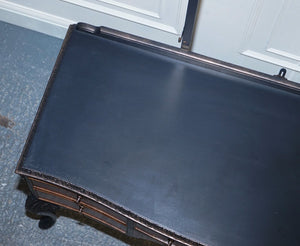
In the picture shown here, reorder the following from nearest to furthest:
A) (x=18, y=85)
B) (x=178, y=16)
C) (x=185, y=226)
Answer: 1. (x=185, y=226)
2. (x=178, y=16)
3. (x=18, y=85)

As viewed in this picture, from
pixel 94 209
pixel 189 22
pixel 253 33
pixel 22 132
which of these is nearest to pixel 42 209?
pixel 94 209

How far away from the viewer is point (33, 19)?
1575mm

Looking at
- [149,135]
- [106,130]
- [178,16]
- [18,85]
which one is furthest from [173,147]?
[18,85]

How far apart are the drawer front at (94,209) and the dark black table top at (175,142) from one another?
0.07 meters

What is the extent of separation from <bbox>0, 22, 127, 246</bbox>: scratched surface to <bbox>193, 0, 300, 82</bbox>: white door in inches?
23.7

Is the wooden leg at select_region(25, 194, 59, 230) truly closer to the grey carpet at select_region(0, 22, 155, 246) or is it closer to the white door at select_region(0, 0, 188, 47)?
the grey carpet at select_region(0, 22, 155, 246)

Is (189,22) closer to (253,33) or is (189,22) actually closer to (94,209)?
(253,33)

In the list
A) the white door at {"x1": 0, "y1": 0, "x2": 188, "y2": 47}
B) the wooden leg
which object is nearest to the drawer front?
the wooden leg

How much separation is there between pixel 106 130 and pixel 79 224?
486 millimetres

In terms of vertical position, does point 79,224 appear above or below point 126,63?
below

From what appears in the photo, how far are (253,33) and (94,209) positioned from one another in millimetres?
680

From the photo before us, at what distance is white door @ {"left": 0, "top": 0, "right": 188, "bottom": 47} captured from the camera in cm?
132

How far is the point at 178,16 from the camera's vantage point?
1307 millimetres

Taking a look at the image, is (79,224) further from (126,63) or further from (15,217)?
(126,63)
